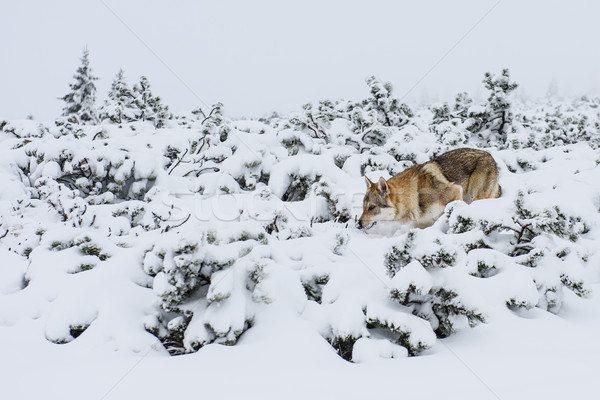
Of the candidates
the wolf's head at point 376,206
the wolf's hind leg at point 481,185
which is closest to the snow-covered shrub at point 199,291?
the wolf's head at point 376,206

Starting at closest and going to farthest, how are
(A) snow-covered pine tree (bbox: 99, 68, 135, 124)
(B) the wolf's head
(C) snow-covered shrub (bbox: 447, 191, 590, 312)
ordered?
(C) snow-covered shrub (bbox: 447, 191, 590, 312) < (B) the wolf's head < (A) snow-covered pine tree (bbox: 99, 68, 135, 124)

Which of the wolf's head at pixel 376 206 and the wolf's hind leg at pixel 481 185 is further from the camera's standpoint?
the wolf's hind leg at pixel 481 185

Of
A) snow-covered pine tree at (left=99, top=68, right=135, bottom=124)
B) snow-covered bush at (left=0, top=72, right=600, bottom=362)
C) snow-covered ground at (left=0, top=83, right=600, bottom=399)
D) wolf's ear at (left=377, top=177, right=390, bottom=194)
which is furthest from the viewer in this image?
snow-covered pine tree at (left=99, top=68, right=135, bottom=124)

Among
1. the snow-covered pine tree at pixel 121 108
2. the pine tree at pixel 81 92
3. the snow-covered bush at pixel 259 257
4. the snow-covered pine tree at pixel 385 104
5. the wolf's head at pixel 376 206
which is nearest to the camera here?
the snow-covered bush at pixel 259 257

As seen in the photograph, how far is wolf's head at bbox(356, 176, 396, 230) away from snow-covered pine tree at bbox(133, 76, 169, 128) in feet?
25.9

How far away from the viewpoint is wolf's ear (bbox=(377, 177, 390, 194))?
6258 mm

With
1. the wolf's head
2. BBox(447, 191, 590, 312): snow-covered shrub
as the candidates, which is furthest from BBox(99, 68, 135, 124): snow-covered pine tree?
A: BBox(447, 191, 590, 312): snow-covered shrub

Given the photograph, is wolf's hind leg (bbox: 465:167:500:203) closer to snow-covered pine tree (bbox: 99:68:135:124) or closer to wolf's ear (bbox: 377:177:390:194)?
wolf's ear (bbox: 377:177:390:194)

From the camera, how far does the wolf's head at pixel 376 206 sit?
6152 millimetres

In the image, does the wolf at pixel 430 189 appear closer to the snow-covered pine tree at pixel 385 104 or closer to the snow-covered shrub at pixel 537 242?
the snow-covered shrub at pixel 537 242

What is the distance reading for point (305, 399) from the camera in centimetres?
201

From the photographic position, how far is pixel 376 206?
6.24 m

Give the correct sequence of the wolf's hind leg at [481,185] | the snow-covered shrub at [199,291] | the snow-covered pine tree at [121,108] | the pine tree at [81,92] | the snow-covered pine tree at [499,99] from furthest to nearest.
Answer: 1. the pine tree at [81,92]
2. the snow-covered pine tree at [121,108]
3. the snow-covered pine tree at [499,99]
4. the wolf's hind leg at [481,185]
5. the snow-covered shrub at [199,291]

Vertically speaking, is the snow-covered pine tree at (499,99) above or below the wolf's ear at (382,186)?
above
